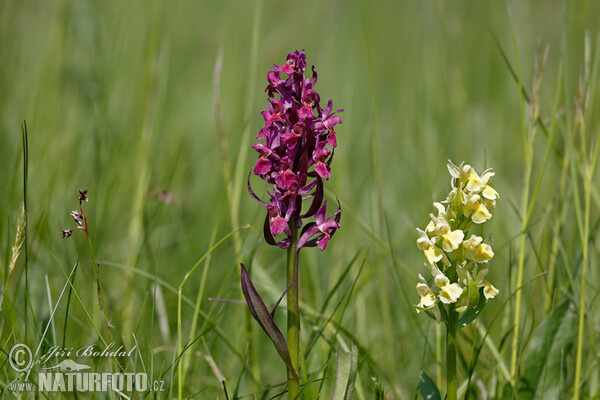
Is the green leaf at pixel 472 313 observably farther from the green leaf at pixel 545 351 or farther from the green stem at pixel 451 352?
the green leaf at pixel 545 351

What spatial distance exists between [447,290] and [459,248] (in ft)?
0.41

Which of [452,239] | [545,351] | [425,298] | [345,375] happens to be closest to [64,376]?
[345,375]

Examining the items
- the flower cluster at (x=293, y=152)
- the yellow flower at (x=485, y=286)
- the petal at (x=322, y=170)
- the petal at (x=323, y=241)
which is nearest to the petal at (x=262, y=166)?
the flower cluster at (x=293, y=152)

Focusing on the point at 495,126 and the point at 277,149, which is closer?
the point at 277,149

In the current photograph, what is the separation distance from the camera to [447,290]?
57.0 inches

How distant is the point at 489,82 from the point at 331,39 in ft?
5.56

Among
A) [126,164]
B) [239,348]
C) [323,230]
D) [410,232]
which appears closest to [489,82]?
[410,232]

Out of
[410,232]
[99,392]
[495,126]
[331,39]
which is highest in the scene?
[331,39]

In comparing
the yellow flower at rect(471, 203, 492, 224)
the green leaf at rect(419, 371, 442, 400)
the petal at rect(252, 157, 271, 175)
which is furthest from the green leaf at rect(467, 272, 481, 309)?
the petal at rect(252, 157, 271, 175)

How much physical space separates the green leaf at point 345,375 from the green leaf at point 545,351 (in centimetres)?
74

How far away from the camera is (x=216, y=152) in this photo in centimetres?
448

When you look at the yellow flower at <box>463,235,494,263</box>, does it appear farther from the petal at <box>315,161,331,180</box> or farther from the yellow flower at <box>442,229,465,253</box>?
the petal at <box>315,161,331,180</box>

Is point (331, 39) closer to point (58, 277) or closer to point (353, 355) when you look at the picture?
point (58, 277)

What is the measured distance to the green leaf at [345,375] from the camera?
153cm
